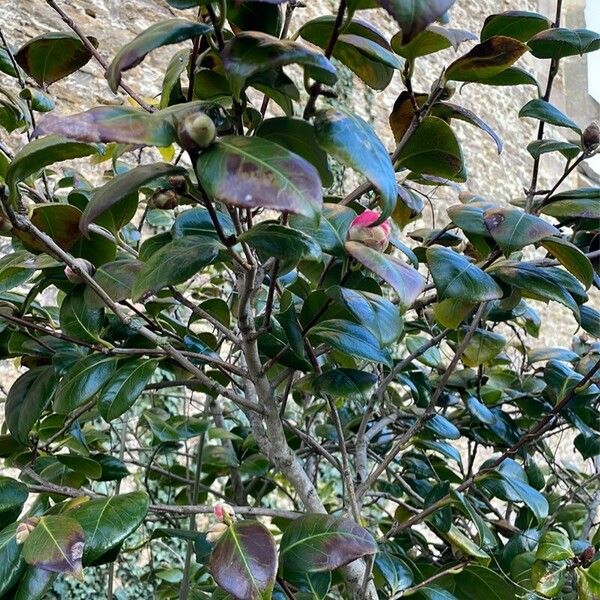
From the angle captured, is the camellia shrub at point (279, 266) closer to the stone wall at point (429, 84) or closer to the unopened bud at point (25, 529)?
the unopened bud at point (25, 529)

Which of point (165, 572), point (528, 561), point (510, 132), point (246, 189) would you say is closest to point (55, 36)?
point (246, 189)

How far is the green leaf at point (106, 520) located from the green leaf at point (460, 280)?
33cm

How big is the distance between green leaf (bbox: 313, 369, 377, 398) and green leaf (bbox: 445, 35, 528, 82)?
0.32 m

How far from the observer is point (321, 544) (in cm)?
59

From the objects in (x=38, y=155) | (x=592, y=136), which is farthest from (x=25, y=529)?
(x=592, y=136)

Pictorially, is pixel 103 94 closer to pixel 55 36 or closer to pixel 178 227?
pixel 55 36

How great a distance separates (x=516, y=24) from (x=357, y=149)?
0.35m

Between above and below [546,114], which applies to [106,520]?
below

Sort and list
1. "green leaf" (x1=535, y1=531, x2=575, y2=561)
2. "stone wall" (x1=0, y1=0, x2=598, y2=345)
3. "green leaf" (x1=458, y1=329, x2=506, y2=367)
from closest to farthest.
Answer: "green leaf" (x1=535, y1=531, x2=575, y2=561)
"green leaf" (x1=458, y1=329, x2=506, y2=367)
"stone wall" (x1=0, y1=0, x2=598, y2=345)

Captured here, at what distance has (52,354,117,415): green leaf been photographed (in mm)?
695

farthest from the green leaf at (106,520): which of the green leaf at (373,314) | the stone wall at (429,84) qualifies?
the stone wall at (429,84)

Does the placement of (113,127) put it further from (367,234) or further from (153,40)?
(367,234)

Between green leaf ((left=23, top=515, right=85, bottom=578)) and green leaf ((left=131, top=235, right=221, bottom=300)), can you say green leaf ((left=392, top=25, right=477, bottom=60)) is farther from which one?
green leaf ((left=23, top=515, right=85, bottom=578))

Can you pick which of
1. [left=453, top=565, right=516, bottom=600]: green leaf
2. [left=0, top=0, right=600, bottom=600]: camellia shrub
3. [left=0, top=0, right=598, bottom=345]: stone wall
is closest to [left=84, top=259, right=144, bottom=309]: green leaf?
[left=0, top=0, right=600, bottom=600]: camellia shrub
